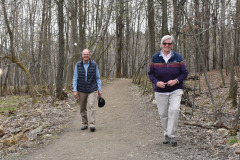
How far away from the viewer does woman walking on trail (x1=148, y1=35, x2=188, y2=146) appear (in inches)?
202

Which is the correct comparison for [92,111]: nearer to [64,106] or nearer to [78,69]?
[78,69]

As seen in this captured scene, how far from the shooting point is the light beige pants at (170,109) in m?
5.12

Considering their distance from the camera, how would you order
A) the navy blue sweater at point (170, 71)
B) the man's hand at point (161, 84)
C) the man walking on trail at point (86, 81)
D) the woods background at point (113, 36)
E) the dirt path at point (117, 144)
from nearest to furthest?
the dirt path at point (117, 144)
the man's hand at point (161, 84)
the navy blue sweater at point (170, 71)
the man walking on trail at point (86, 81)
the woods background at point (113, 36)

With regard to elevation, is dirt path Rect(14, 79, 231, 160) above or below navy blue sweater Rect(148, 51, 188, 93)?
below

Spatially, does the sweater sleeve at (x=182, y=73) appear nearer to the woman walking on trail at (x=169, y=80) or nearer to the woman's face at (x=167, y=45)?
the woman walking on trail at (x=169, y=80)

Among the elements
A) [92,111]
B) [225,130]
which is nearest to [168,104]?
[225,130]

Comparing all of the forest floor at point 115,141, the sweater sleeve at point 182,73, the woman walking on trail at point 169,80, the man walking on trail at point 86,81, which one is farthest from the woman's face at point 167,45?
the man walking on trail at point 86,81

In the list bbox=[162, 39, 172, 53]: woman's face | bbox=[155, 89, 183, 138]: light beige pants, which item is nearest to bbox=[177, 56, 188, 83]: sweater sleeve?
bbox=[155, 89, 183, 138]: light beige pants

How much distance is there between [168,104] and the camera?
528 cm

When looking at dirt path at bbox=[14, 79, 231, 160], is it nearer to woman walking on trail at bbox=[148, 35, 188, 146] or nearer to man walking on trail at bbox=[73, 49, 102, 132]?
woman walking on trail at bbox=[148, 35, 188, 146]

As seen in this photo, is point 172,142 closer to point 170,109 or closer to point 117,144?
point 170,109

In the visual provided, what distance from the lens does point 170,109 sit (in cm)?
515

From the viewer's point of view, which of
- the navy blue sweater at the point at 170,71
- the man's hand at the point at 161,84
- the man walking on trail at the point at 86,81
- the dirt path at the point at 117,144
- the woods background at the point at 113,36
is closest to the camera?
the dirt path at the point at 117,144

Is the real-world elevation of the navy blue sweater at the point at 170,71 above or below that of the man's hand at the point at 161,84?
above
